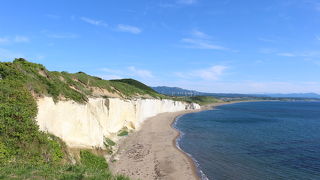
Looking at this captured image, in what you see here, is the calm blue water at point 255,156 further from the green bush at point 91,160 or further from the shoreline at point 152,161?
the green bush at point 91,160

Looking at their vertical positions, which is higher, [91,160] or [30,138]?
[30,138]

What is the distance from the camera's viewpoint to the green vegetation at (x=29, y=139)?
10.4m

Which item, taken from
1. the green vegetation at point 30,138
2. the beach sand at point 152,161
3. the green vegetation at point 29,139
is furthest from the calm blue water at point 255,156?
the green vegetation at point 29,139

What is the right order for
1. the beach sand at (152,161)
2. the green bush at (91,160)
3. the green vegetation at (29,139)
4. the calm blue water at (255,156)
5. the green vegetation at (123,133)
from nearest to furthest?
the green vegetation at (29,139) → the green bush at (91,160) → the beach sand at (152,161) → the calm blue water at (255,156) → the green vegetation at (123,133)

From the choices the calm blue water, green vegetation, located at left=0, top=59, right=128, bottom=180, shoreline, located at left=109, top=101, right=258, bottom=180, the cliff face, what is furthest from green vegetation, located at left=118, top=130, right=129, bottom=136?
green vegetation, located at left=0, top=59, right=128, bottom=180

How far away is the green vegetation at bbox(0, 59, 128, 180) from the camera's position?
1042cm

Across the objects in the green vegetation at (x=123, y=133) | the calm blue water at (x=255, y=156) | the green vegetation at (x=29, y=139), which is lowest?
the calm blue water at (x=255, y=156)

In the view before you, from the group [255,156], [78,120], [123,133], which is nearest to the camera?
[78,120]

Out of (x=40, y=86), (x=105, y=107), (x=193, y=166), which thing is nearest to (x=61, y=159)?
(x=40, y=86)

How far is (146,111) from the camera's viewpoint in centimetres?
6356

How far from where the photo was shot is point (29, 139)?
13.8 m

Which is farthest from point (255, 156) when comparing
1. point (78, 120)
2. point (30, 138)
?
point (30, 138)

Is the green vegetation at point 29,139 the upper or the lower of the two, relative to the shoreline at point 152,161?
upper

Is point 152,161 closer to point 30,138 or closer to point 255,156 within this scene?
point 255,156
